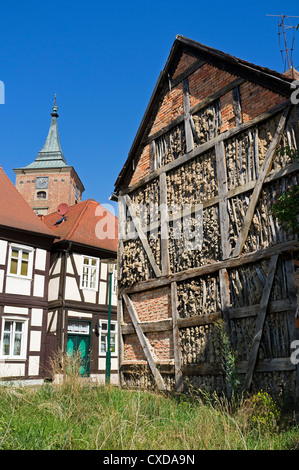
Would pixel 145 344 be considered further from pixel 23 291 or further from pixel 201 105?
pixel 23 291

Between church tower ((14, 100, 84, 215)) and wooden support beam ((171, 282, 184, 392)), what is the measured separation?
3118cm

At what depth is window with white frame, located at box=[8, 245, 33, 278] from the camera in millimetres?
16781

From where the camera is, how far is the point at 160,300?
1042 centimetres

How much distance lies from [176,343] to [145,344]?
3.47ft

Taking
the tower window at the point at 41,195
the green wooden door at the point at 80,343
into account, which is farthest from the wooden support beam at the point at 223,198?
the tower window at the point at 41,195

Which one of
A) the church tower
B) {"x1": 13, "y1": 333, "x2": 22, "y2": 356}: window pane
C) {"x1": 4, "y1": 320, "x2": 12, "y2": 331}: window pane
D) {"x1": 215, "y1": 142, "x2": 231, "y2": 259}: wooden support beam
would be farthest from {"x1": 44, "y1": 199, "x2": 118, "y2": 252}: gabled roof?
the church tower

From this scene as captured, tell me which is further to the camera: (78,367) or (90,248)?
(90,248)

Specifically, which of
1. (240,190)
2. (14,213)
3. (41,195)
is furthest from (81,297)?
(41,195)

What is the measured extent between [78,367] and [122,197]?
229 inches

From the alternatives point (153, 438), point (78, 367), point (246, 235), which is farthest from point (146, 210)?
point (153, 438)

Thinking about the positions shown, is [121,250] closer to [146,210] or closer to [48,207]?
[146,210]
